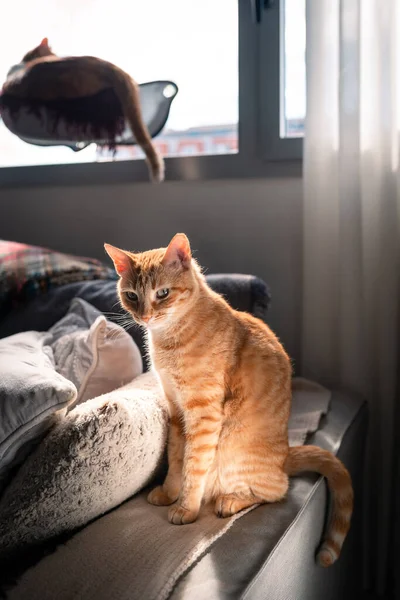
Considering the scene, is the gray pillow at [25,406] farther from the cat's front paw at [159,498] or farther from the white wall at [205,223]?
the white wall at [205,223]

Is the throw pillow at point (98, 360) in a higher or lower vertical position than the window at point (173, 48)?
lower

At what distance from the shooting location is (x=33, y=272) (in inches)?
66.7

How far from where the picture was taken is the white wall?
1.84 metres

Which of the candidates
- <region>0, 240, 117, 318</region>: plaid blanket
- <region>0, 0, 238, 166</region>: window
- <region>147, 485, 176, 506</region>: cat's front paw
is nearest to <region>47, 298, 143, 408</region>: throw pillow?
<region>147, 485, 176, 506</region>: cat's front paw

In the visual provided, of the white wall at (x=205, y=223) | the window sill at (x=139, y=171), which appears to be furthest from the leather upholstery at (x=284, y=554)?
the window sill at (x=139, y=171)

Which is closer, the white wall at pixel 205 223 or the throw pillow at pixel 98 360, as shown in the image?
the throw pillow at pixel 98 360

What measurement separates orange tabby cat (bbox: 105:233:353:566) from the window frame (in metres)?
0.83

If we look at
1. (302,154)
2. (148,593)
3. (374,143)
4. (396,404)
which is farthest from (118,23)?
(148,593)

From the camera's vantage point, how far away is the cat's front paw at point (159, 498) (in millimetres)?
1041

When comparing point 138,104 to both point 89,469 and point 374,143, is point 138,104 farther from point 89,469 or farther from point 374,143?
point 89,469

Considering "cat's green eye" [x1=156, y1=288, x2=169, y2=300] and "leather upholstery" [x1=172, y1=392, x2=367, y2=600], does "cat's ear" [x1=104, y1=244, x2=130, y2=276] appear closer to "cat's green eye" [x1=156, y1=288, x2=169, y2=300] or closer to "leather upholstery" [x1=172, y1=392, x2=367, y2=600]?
"cat's green eye" [x1=156, y1=288, x2=169, y2=300]

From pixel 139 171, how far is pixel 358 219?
2.69 feet

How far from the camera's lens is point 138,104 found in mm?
1946

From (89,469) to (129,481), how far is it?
4.7 inches
